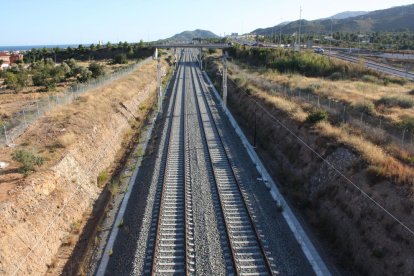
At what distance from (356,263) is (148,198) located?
10601 mm

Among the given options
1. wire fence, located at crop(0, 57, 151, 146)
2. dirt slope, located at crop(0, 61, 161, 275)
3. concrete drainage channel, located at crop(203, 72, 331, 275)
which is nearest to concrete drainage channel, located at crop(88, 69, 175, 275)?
dirt slope, located at crop(0, 61, 161, 275)

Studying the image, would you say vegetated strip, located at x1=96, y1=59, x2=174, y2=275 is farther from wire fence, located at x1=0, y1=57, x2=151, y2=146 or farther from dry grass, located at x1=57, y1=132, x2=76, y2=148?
wire fence, located at x1=0, y1=57, x2=151, y2=146

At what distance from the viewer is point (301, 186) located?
72.1ft

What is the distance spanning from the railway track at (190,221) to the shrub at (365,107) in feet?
35.5

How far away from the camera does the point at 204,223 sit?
1788 centimetres

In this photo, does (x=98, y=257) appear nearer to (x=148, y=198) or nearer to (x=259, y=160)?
(x=148, y=198)

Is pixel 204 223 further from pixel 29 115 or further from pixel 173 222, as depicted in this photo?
pixel 29 115

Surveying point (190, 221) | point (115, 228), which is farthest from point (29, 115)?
point (190, 221)

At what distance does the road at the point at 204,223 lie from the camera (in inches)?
583

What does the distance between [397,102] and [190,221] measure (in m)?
22.0

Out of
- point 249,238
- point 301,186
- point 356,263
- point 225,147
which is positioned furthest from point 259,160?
point 356,263

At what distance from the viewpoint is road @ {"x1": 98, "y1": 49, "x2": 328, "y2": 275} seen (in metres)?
14.8

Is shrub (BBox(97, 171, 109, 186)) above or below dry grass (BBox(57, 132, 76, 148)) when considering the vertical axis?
below

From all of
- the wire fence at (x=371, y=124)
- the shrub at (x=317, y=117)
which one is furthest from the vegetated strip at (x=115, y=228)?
the wire fence at (x=371, y=124)
